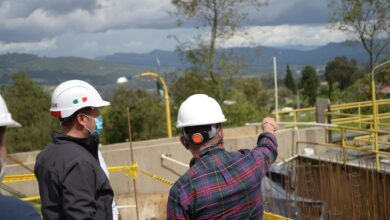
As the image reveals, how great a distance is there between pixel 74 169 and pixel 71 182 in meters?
Answer: 0.07

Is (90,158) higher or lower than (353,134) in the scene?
higher

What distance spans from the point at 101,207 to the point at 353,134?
559 inches

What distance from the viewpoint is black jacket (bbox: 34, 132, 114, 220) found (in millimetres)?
2484

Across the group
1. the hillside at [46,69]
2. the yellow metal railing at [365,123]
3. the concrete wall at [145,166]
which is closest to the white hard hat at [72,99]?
the yellow metal railing at [365,123]

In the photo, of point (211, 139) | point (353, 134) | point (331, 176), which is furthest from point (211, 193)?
point (353, 134)

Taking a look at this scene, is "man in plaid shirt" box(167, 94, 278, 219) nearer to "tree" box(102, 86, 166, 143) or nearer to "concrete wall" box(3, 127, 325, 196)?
"concrete wall" box(3, 127, 325, 196)

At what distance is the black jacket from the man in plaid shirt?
44 cm

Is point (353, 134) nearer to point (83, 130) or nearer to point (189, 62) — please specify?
point (189, 62)

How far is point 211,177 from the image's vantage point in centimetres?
240

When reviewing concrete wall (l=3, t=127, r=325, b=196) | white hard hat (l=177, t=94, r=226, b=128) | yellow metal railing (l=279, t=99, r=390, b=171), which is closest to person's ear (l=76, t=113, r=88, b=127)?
white hard hat (l=177, t=94, r=226, b=128)

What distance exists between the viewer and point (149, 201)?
1070cm

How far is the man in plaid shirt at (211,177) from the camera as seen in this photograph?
2373 millimetres

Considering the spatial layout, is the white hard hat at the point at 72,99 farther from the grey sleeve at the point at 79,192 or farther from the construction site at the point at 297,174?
the construction site at the point at 297,174

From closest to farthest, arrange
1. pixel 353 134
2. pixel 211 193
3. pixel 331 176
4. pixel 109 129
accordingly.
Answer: pixel 211 193 < pixel 331 176 < pixel 353 134 < pixel 109 129
